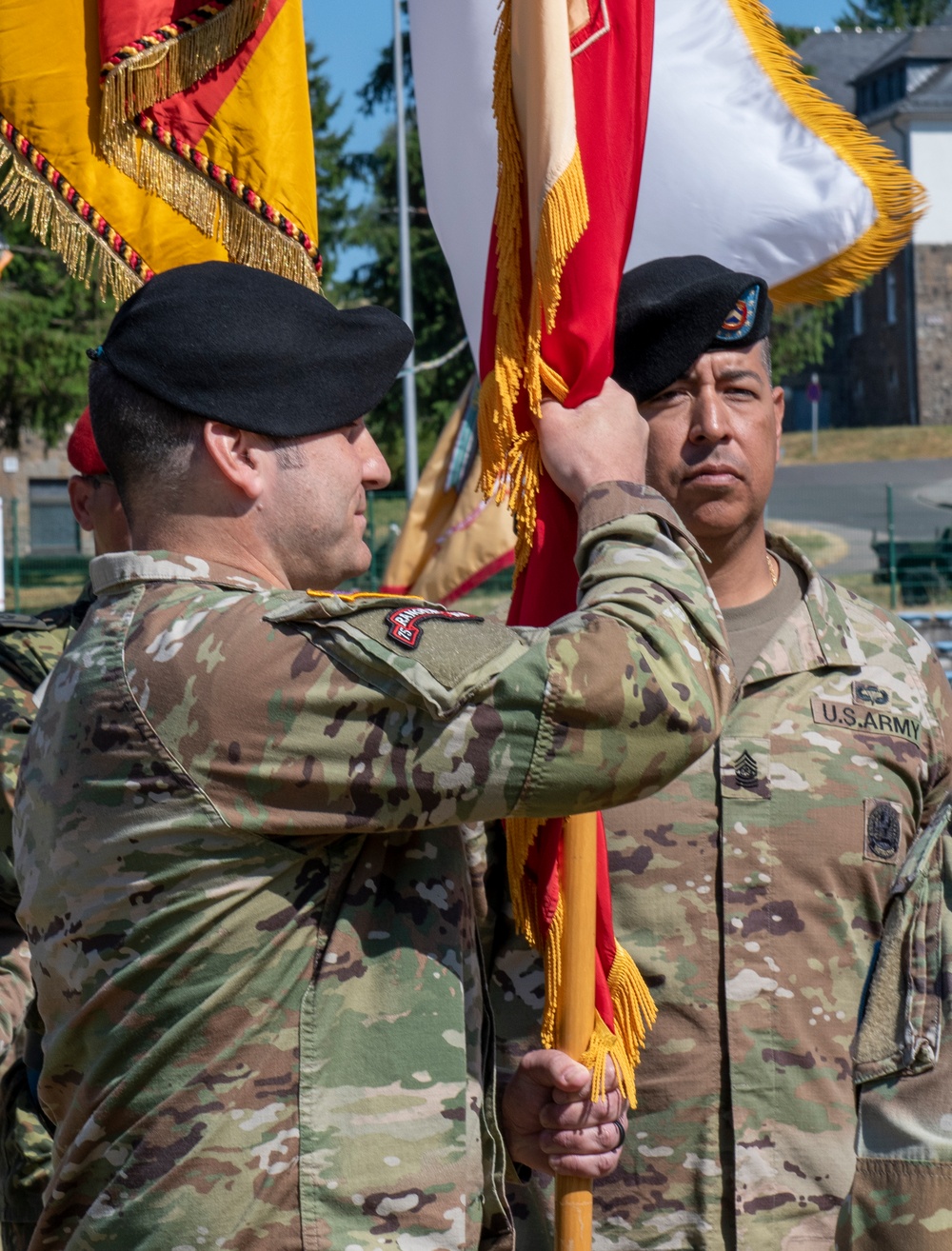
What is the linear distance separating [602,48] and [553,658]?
3.80 feet

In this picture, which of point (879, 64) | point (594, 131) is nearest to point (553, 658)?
point (594, 131)

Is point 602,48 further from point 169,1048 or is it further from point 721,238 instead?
point 169,1048

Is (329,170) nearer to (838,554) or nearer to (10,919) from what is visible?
(838,554)

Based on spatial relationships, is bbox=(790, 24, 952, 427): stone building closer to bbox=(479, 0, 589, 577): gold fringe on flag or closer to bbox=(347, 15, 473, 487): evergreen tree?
bbox=(347, 15, 473, 487): evergreen tree

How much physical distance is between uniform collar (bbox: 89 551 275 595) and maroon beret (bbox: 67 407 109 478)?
1.97 m

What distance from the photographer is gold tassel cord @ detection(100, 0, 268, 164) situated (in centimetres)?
318

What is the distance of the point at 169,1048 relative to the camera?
1805 millimetres

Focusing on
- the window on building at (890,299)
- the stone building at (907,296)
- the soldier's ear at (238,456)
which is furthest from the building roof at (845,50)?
the soldier's ear at (238,456)

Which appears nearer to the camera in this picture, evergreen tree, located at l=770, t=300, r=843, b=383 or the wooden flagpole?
the wooden flagpole

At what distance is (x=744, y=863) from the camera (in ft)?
8.96

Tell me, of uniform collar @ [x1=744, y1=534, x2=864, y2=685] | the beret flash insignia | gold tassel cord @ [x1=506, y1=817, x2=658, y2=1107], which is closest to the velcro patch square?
uniform collar @ [x1=744, y1=534, x2=864, y2=685]

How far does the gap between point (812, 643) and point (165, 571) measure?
1.44m

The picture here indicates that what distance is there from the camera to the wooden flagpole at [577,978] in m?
2.20

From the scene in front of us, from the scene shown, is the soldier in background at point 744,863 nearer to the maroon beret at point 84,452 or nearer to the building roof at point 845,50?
the maroon beret at point 84,452
